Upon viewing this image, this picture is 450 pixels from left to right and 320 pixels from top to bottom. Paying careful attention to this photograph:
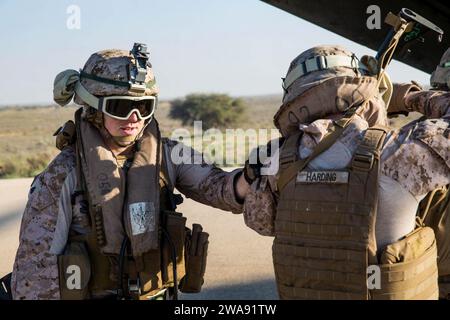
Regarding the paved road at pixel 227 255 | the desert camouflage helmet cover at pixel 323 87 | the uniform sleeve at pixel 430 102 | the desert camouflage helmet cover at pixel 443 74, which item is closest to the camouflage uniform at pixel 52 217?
the desert camouflage helmet cover at pixel 323 87

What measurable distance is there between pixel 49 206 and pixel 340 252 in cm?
136

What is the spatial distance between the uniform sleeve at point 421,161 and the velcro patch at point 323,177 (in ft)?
0.48

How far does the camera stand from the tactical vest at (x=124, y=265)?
284cm

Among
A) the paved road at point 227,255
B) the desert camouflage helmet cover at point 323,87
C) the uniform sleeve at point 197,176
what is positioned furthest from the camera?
the paved road at point 227,255

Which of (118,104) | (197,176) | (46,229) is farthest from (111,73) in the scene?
(46,229)

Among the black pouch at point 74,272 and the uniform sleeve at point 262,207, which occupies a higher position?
the uniform sleeve at point 262,207

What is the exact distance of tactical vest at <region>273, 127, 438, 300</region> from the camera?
225 centimetres

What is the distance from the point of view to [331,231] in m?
2.30

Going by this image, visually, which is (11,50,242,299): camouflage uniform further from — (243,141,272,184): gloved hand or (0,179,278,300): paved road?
(0,179,278,300): paved road

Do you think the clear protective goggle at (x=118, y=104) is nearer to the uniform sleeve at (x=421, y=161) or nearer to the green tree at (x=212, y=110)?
the uniform sleeve at (x=421, y=161)

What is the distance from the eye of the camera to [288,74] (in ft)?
8.71

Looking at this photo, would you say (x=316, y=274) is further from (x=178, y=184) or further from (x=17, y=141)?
(x=17, y=141)
